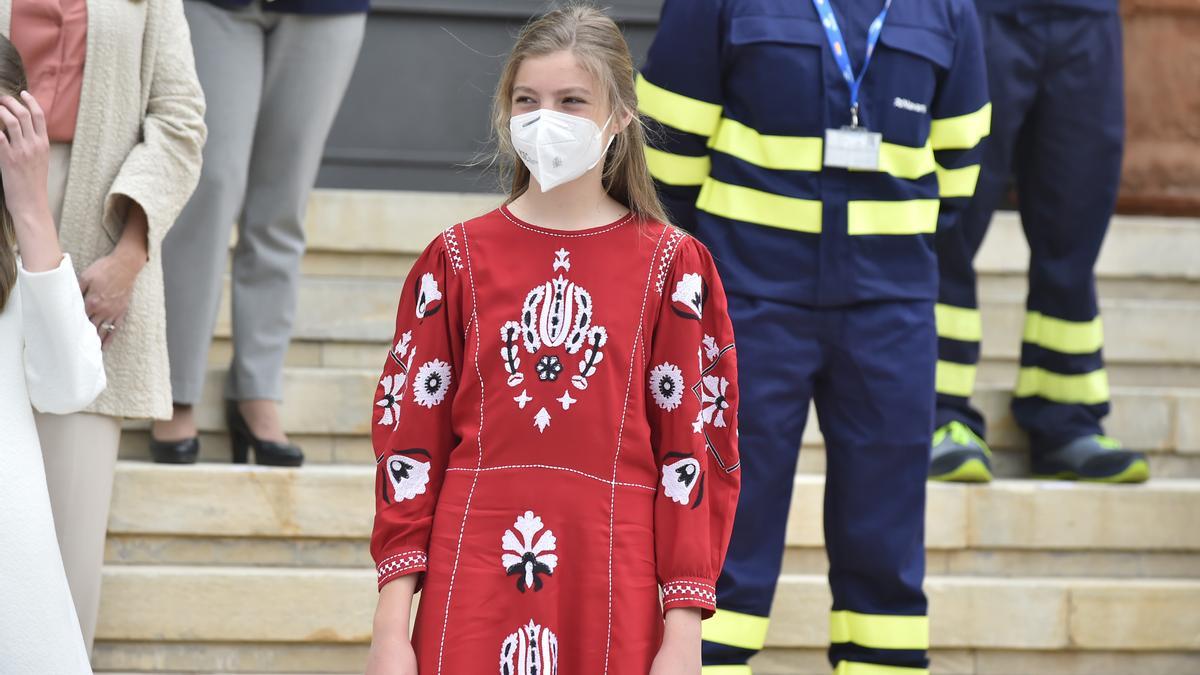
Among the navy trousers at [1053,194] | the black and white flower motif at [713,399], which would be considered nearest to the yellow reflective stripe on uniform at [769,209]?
the black and white flower motif at [713,399]

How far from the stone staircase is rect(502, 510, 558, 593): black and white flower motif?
182 cm

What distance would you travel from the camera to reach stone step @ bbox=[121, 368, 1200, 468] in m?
4.59

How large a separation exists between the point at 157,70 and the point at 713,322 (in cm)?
133

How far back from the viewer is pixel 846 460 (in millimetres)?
3422

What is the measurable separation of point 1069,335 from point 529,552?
118 inches

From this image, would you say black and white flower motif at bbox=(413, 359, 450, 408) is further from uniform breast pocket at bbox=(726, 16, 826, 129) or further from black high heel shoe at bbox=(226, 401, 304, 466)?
black high heel shoe at bbox=(226, 401, 304, 466)

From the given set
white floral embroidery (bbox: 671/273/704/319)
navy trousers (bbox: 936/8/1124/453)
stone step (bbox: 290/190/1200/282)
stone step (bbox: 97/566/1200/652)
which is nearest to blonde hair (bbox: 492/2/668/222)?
white floral embroidery (bbox: 671/273/704/319)

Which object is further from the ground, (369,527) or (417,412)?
(417,412)

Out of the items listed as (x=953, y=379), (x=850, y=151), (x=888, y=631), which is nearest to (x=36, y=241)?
(x=850, y=151)

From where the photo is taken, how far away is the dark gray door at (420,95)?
6.56 meters

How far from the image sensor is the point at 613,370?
245 cm

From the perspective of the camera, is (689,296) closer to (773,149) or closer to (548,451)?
(548,451)

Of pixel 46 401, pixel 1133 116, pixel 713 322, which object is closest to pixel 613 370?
pixel 713 322

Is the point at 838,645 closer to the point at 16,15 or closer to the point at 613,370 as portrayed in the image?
the point at 613,370
